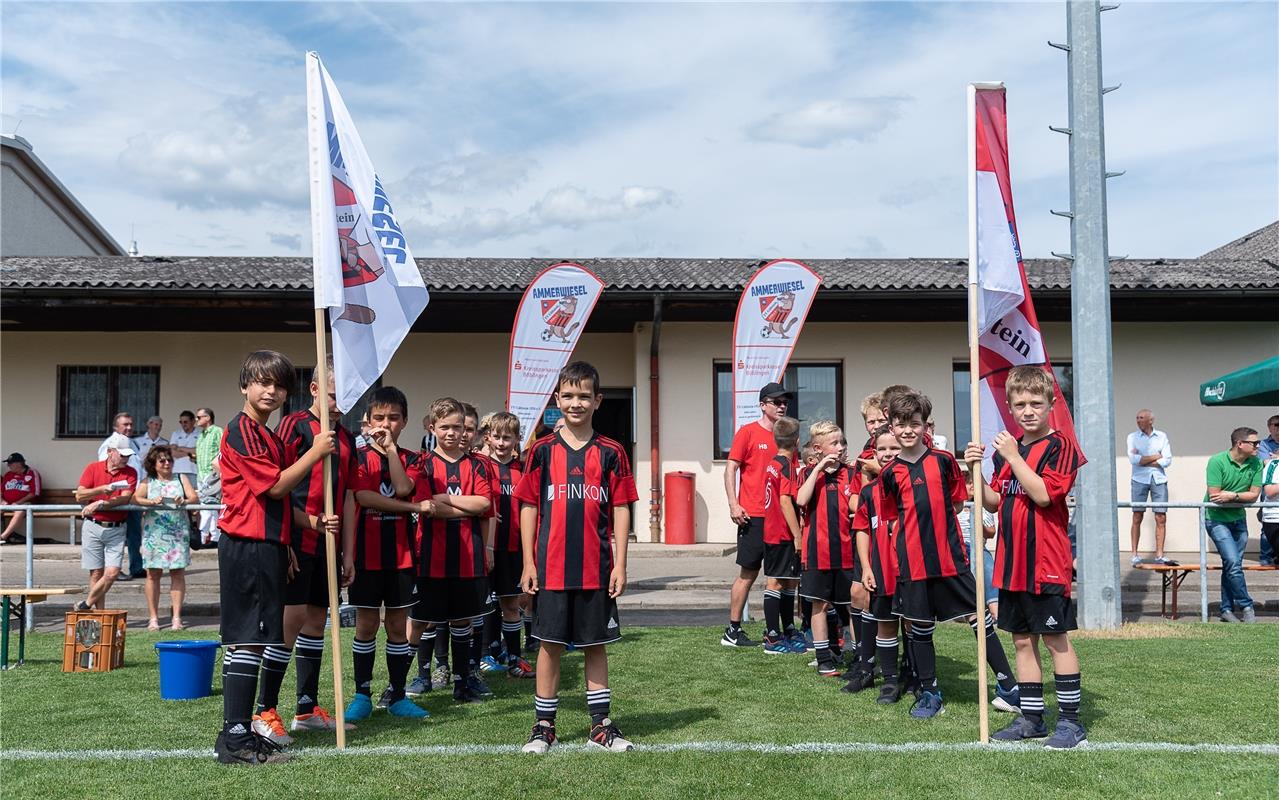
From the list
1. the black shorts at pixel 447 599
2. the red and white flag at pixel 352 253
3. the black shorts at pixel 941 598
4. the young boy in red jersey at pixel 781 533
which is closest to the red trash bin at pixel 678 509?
the young boy in red jersey at pixel 781 533

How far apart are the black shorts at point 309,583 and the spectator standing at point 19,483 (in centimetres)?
1290

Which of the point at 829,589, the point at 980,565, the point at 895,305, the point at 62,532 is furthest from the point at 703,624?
the point at 62,532

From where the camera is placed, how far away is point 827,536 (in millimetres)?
7734

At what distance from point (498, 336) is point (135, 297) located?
5.51 m

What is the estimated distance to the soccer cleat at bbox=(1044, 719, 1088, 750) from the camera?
17.5 feet

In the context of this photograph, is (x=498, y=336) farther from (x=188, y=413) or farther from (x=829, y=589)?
(x=829, y=589)

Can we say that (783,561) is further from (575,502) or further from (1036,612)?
(575,502)

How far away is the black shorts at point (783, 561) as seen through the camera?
27.9 ft

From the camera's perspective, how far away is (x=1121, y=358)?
1750 centimetres

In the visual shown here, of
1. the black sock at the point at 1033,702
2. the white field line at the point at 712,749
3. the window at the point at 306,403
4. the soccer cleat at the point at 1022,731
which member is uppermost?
the window at the point at 306,403

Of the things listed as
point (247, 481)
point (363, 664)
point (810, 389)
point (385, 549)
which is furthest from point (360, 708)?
point (810, 389)

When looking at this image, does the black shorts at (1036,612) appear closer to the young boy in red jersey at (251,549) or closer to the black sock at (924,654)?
the black sock at (924,654)

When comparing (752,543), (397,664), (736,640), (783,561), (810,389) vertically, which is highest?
(810,389)

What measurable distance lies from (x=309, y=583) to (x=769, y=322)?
24.9 feet
